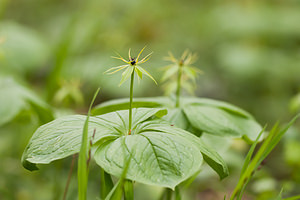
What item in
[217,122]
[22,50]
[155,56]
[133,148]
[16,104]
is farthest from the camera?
[155,56]

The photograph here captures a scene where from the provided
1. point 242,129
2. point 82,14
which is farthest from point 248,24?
point 242,129

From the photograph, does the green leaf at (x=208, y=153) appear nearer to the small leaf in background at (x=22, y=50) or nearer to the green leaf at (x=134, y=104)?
the green leaf at (x=134, y=104)

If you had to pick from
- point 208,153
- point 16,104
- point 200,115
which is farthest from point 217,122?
point 16,104

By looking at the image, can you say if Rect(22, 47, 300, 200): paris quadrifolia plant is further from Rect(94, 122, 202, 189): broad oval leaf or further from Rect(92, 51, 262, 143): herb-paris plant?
Rect(92, 51, 262, 143): herb-paris plant

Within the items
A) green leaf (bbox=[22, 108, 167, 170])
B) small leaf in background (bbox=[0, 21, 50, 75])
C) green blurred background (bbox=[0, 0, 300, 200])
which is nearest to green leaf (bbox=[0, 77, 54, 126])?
green blurred background (bbox=[0, 0, 300, 200])

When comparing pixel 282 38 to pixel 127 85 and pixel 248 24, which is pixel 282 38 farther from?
pixel 127 85

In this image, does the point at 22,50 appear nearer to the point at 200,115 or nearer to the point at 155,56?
the point at 155,56

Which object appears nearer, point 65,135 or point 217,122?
point 65,135

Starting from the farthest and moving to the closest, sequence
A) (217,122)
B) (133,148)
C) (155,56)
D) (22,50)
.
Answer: (155,56), (22,50), (217,122), (133,148)

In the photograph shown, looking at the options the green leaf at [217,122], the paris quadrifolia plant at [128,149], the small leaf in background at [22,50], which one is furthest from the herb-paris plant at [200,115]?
the small leaf in background at [22,50]
